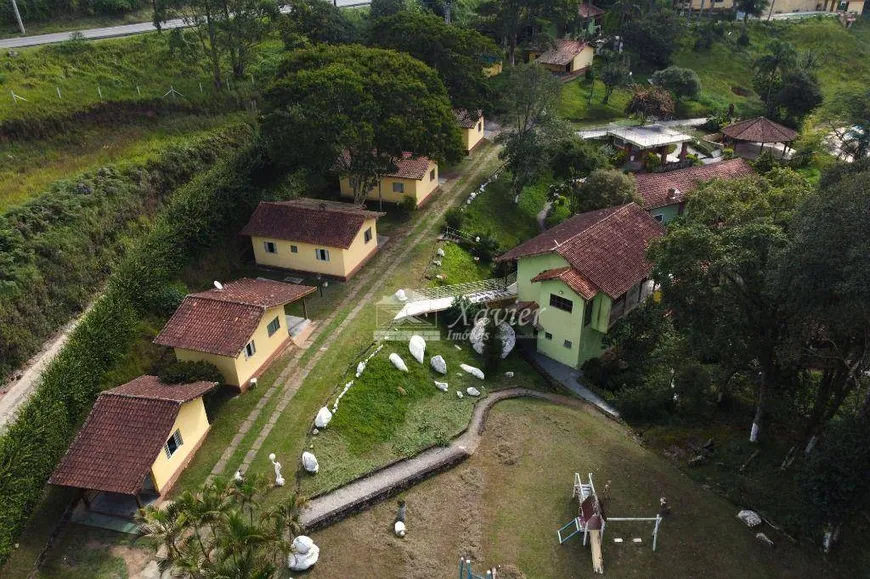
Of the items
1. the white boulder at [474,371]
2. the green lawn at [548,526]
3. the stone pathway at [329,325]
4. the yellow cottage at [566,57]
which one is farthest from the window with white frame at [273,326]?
the yellow cottage at [566,57]

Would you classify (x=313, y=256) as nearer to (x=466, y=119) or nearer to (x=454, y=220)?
(x=454, y=220)

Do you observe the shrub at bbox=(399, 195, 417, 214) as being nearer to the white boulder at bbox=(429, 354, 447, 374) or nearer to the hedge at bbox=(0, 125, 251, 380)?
the hedge at bbox=(0, 125, 251, 380)

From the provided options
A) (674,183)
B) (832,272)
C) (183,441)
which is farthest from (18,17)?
(832,272)

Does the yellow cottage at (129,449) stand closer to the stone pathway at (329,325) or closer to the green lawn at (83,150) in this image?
the stone pathway at (329,325)

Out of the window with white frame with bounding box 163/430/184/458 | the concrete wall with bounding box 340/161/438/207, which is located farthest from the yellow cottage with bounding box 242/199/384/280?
the window with white frame with bounding box 163/430/184/458

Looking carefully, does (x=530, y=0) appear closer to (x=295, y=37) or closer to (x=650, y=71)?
(x=650, y=71)

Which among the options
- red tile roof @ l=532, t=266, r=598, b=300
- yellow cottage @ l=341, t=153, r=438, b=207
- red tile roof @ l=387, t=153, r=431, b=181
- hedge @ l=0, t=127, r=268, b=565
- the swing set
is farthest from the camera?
yellow cottage @ l=341, t=153, r=438, b=207
